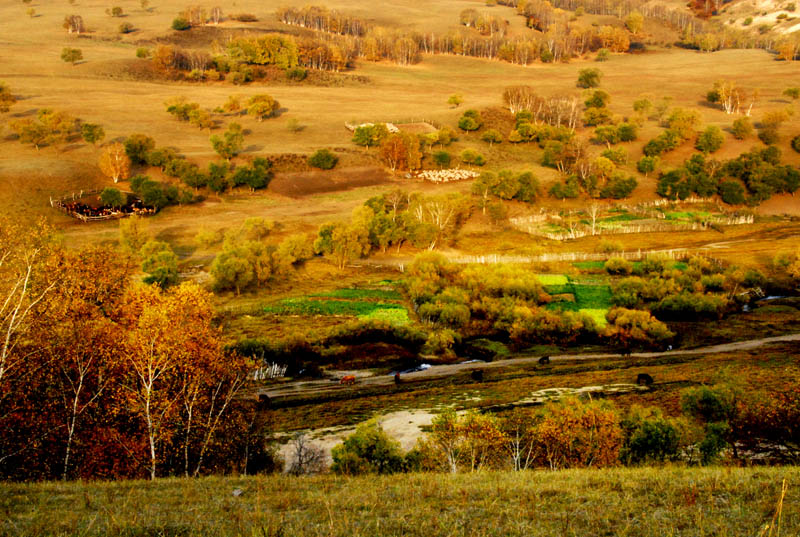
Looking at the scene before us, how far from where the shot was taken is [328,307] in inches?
2613

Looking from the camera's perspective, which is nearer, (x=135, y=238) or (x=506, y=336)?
(x=506, y=336)

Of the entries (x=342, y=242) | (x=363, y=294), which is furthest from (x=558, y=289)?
(x=342, y=242)

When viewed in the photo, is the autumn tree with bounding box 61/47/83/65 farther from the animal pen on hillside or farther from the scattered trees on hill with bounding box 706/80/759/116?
the scattered trees on hill with bounding box 706/80/759/116

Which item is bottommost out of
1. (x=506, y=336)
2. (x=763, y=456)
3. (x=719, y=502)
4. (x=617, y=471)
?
(x=506, y=336)

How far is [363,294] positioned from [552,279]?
77.7ft

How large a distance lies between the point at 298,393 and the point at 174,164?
2820 inches

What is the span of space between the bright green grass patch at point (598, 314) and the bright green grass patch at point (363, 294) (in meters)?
20.8

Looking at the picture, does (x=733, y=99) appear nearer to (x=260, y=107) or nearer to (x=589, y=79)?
(x=589, y=79)

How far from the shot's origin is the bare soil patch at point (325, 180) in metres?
108

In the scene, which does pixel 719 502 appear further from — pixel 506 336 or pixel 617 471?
pixel 506 336

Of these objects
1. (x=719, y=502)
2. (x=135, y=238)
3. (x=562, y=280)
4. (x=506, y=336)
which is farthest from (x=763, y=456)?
(x=135, y=238)

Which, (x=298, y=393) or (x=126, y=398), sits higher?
(x=126, y=398)

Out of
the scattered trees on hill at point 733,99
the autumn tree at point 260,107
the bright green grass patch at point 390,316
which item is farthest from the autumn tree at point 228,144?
the scattered trees on hill at point 733,99

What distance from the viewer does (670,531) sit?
12320mm
